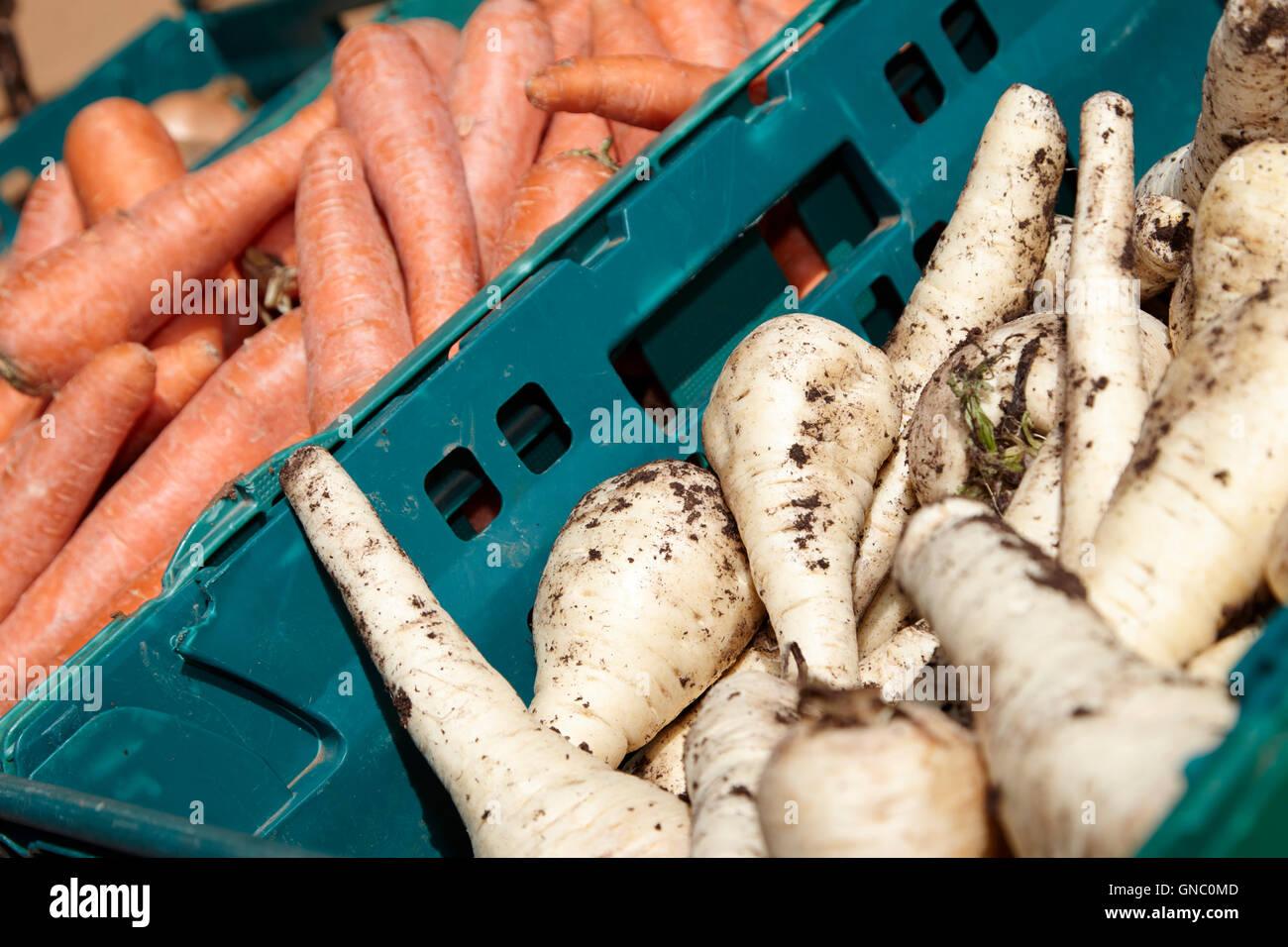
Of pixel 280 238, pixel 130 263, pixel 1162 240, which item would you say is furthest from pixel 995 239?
pixel 130 263

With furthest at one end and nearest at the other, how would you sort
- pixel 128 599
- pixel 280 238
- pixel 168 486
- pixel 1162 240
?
pixel 280 238 < pixel 168 486 < pixel 128 599 < pixel 1162 240

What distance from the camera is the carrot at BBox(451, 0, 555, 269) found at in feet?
10.2

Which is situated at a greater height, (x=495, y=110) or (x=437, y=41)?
(x=437, y=41)

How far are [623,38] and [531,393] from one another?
1.59 metres

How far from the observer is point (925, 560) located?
4.59 ft

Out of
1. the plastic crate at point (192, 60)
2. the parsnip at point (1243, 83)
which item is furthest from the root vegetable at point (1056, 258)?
the plastic crate at point (192, 60)

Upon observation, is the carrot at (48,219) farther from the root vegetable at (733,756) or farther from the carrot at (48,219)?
the root vegetable at (733,756)

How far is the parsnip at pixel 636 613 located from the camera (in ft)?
6.26

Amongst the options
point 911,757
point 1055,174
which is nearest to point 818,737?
point 911,757

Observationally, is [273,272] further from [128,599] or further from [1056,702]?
[1056,702]

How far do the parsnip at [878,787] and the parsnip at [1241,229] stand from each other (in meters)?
1.02

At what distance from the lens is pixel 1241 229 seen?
5.75ft

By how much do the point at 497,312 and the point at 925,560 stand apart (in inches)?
45.3

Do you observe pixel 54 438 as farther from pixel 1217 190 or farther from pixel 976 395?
pixel 1217 190
